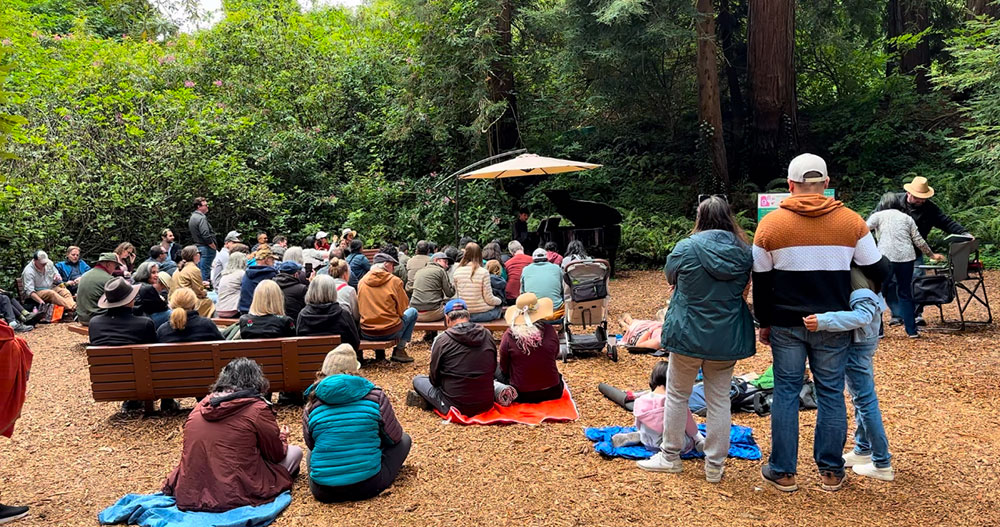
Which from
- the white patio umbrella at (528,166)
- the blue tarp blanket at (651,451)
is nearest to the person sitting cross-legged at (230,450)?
the blue tarp blanket at (651,451)

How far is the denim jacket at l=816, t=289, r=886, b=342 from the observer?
387cm

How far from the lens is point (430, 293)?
8.48 meters

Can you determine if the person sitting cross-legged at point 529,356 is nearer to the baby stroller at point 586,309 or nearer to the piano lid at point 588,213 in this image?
the baby stroller at point 586,309

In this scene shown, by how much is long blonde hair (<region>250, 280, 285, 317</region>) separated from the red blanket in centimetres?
223

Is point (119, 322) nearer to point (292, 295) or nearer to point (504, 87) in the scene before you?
Result: point (292, 295)

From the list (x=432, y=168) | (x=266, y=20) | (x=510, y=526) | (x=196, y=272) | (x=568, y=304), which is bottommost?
(x=510, y=526)

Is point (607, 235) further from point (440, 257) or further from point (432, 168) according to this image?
point (432, 168)

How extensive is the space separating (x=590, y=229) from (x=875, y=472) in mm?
9109

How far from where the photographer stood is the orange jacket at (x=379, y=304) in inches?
305

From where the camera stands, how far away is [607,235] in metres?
13.4

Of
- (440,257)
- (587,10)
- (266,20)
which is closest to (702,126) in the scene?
(587,10)

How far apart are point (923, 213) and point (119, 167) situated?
14.8 m

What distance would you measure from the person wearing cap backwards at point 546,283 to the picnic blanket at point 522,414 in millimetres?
1940

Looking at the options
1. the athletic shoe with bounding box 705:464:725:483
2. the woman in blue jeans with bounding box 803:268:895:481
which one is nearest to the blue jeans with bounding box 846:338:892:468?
the woman in blue jeans with bounding box 803:268:895:481
